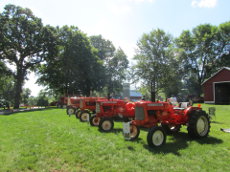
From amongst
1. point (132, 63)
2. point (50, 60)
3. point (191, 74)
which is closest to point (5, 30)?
point (50, 60)

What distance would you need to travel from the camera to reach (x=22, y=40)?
2784 centimetres

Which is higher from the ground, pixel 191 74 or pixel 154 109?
pixel 191 74

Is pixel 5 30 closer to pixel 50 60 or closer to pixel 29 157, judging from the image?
pixel 50 60

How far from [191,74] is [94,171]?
4368 centimetres

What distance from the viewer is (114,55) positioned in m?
50.2

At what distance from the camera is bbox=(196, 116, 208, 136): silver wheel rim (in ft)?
21.3

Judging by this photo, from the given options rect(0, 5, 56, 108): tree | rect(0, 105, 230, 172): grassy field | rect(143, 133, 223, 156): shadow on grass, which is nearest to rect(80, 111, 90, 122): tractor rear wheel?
rect(0, 105, 230, 172): grassy field

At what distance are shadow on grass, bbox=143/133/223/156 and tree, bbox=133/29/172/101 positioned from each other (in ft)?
81.9

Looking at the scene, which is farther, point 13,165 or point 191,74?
point 191,74

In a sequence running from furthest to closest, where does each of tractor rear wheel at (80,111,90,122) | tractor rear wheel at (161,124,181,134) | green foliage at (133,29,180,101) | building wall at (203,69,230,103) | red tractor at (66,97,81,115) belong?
green foliage at (133,29,180,101)
building wall at (203,69,230,103)
red tractor at (66,97,81,115)
tractor rear wheel at (80,111,90,122)
tractor rear wheel at (161,124,181,134)

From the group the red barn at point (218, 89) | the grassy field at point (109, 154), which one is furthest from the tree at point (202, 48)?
the grassy field at point (109, 154)

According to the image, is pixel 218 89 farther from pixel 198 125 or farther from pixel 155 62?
pixel 198 125

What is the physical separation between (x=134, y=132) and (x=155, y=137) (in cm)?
105

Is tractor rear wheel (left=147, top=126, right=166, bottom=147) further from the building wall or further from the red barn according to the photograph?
the red barn
